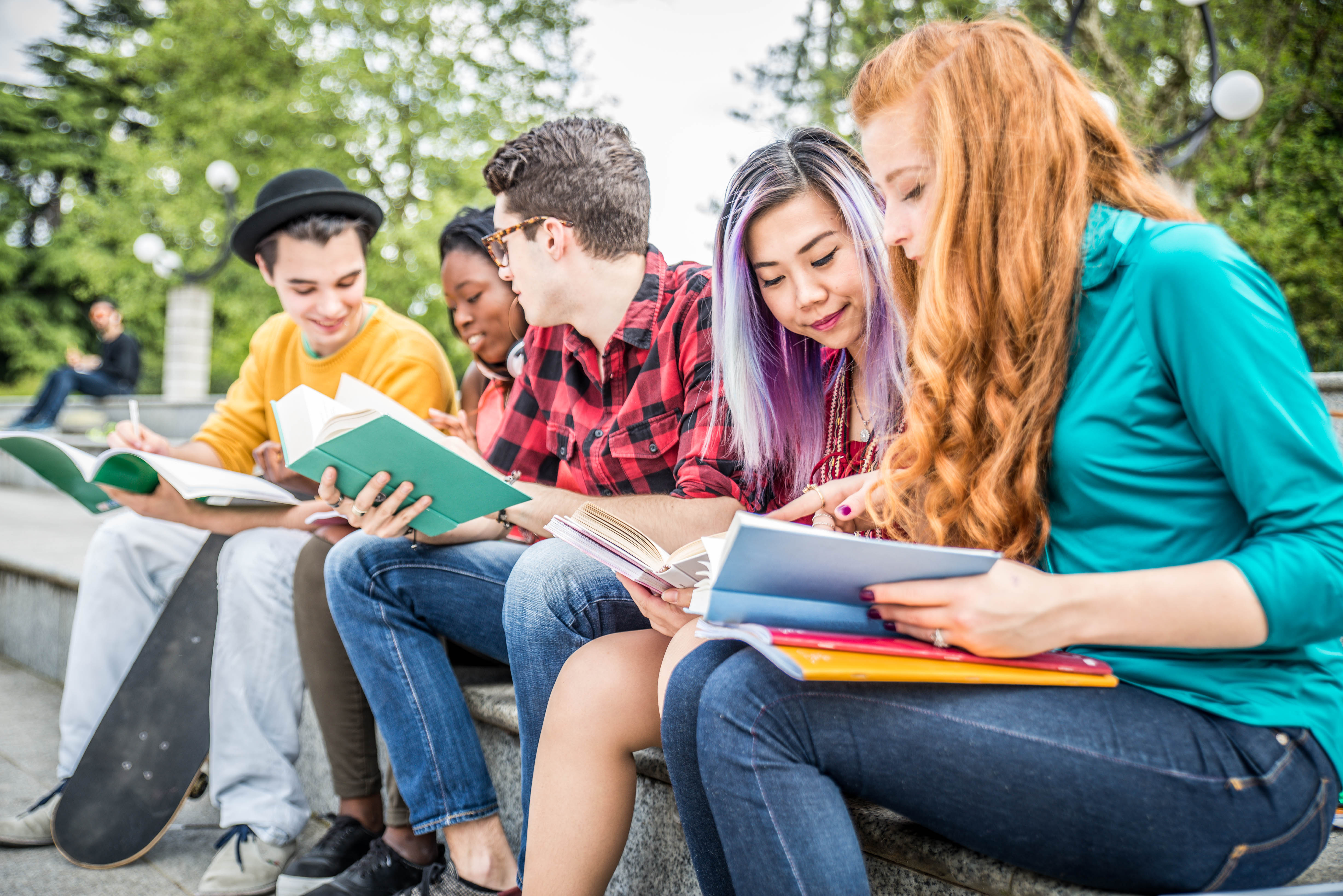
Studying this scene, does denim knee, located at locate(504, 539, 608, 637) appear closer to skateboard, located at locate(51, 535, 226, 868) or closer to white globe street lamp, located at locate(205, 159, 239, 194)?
skateboard, located at locate(51, 535, 226, 868)

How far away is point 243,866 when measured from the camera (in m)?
2.23

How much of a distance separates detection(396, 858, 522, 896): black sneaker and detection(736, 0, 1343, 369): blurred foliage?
33.6 feet

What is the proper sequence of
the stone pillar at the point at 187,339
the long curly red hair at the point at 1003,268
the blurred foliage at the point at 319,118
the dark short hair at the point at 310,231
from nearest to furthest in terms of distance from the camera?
the long curly red hair at the point at 1003,268, the dark short hair at the point at 310,231, the blurred foliage at the point at 319,118, the stone pillar at the point at 187,339

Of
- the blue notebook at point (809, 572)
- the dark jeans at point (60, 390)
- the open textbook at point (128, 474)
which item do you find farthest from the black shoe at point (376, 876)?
the dark jeans at point (60, 390)

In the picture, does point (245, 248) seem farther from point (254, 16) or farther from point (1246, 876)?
point (254, 16)

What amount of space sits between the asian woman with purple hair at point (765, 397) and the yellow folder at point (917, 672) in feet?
1.51

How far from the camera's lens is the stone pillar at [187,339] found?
658 inches

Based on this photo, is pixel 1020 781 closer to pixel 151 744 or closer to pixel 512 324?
pixel 512 324

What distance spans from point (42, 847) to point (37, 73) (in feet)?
102

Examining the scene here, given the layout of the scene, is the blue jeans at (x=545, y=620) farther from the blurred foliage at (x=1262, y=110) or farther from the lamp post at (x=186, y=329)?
the lamp post at (x=186, y=329)

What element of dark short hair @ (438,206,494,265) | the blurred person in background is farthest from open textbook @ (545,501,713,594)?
the blurred person in background

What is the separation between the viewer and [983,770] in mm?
1066

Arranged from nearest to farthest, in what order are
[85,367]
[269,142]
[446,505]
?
[446,505], [85,367], [269,142]

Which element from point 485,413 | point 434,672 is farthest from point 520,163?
point 434,672
